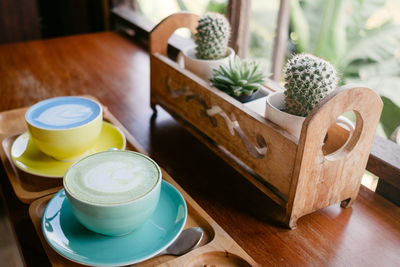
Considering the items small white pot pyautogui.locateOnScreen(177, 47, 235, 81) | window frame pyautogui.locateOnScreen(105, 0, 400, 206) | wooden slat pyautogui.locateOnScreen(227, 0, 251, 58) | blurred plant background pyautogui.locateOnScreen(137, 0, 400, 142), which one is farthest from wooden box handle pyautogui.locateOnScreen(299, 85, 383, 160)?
blurred plant background pyautogui.locateOnScreen(137, 0, 400, 142)

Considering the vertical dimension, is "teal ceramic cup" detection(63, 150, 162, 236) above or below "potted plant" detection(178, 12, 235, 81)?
below

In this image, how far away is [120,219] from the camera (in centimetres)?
58

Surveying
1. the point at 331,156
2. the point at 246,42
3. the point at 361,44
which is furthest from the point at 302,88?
the point at 361,44

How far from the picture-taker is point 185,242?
643 millimetres

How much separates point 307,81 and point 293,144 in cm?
12

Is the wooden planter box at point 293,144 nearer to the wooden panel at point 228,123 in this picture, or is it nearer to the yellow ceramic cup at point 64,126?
the wooden panel at point 228,123

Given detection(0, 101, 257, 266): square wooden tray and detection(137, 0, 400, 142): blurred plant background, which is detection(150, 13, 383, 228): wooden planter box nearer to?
detection(0, 101, 257, 266): square wooden tray

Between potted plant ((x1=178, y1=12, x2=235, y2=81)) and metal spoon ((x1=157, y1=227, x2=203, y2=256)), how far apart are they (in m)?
0.45

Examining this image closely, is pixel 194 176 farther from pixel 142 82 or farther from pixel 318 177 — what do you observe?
pixel 142 82

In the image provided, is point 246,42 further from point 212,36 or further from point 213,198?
point 213,198

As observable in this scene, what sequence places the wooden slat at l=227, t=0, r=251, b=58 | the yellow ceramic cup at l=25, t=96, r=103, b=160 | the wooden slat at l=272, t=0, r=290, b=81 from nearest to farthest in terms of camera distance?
the yellow ceramic cup at l=25, t=96, r=103, b=160 < the wooden slat at l=227, t=0, r=251, b=58 < the wooden slat at l=272, t=0, r=290, b=81

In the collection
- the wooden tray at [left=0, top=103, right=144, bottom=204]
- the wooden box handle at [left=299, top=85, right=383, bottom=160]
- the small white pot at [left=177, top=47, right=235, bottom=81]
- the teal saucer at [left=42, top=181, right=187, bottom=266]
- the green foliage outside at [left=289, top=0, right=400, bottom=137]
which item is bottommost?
the green foliage outside at [left=289, top=0, right=400, bottom=137]

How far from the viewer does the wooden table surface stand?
2.33 ft

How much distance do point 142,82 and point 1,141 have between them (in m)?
0.55
